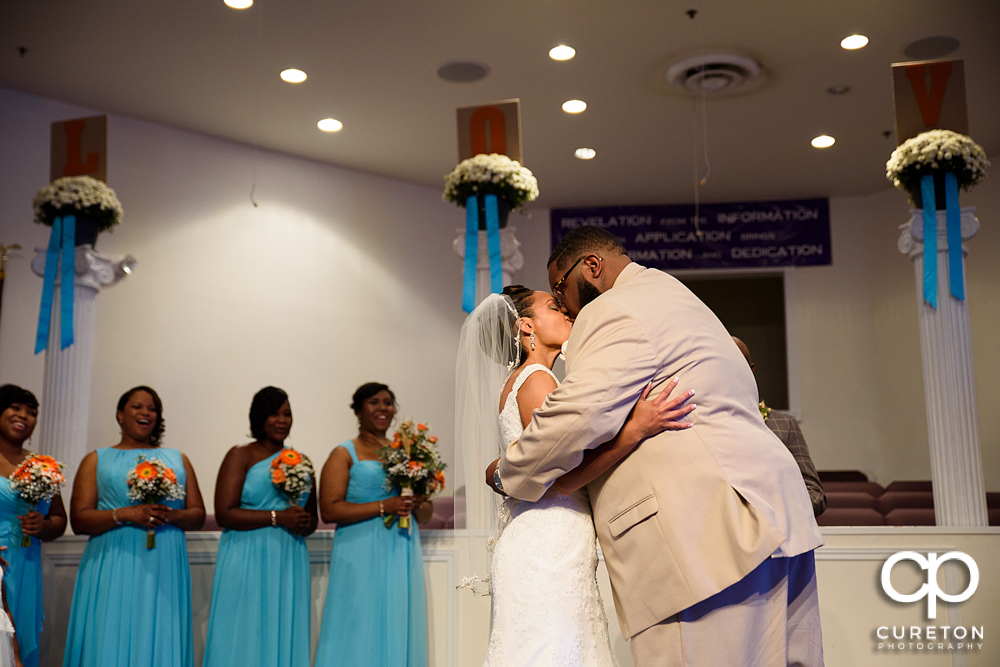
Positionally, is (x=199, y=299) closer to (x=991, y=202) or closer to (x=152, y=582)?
(x=152, y=582)

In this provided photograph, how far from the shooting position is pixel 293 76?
26.3 feet

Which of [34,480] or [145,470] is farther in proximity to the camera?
[145,470]

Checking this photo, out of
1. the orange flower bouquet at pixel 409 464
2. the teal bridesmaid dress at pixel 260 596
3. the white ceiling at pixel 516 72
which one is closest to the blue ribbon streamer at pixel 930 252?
the white ceiling at pixel 516 72

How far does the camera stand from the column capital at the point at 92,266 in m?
6.31

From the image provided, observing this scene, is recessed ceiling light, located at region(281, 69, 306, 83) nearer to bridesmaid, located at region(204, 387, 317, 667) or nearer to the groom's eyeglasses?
bridesmaid, located at region(204, 387, 317, 667)

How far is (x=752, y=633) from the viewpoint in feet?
8.07

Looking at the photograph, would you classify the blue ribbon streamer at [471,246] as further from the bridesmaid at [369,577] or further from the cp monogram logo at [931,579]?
the cp monogram logo at [931,579]

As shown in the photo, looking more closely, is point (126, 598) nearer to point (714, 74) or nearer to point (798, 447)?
point (798, 447)

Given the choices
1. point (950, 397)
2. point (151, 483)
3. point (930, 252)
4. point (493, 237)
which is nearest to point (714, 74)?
point (930, 252)

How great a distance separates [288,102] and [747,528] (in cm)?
722

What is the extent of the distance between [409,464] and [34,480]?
81.1 inches

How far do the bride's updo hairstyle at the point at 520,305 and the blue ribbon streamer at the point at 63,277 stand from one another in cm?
405

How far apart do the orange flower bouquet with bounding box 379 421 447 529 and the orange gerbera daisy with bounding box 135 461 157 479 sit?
1.28 meters

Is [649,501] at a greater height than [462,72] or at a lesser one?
lesser
